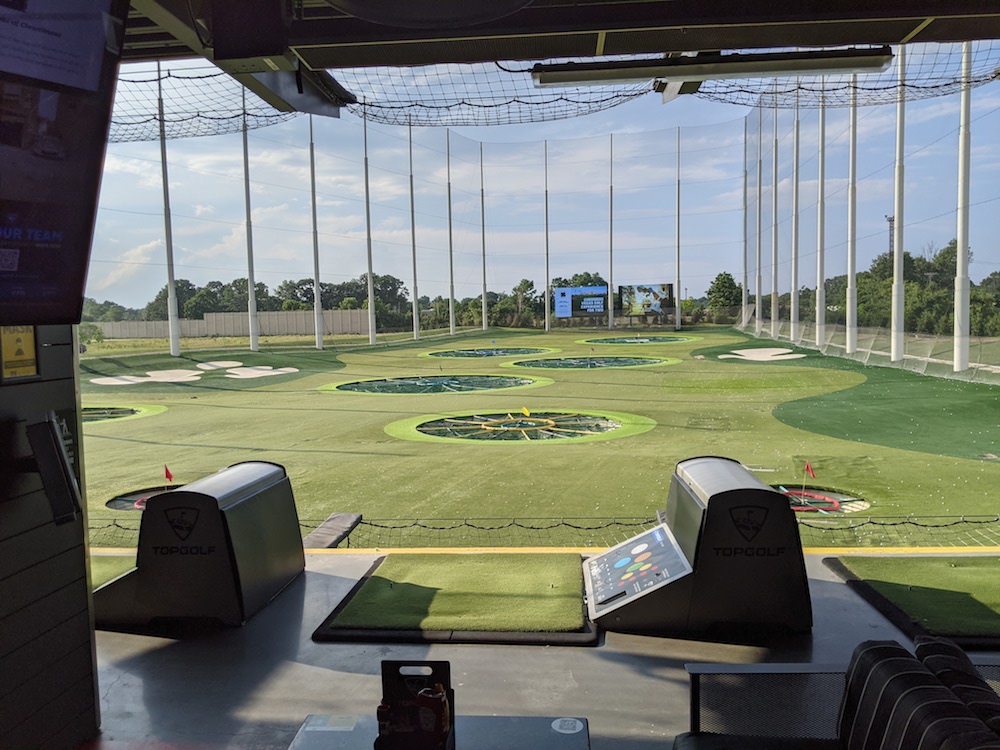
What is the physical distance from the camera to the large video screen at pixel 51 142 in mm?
1588

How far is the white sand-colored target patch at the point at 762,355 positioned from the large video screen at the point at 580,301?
1900 cm

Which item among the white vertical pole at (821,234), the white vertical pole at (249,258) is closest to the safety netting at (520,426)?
the white vertical pole at (821,234)

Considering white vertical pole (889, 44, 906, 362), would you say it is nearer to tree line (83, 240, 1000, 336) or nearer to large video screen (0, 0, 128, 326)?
tree line (83, 240, 1000, 336)

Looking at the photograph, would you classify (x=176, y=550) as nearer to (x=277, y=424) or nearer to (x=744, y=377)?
(x=277, y=424)

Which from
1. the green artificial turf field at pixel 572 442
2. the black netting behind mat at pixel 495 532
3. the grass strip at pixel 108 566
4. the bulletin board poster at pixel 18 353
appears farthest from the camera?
the green artificial turf field at pixel 572 442

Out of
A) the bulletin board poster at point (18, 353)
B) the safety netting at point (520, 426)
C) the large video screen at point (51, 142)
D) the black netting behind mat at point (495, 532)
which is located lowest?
the black netting behind mat at point (495, 532)

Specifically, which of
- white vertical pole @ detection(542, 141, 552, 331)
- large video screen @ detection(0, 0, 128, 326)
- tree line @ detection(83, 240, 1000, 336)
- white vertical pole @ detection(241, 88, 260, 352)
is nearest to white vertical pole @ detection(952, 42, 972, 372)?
tree line @ detection(83, 240, 1000, 336)

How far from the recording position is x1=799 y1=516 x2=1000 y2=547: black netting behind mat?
17.8ft

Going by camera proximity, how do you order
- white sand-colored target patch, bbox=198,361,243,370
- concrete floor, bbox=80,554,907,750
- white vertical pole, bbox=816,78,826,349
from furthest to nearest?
1. white sand-colored target patch, bbox=198,361,243,370
2. white vertical pole, bbox=816,78,826,349
3. concrete floor, bbox=80,554,907,750

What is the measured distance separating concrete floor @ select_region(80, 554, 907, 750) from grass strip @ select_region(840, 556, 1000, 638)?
236 millimetres

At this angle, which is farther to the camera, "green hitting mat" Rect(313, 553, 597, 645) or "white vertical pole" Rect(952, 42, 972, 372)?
"white vertical pole" Rect(952, 42, 972, 372)

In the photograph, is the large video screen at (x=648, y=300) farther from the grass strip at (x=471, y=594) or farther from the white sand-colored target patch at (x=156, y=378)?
the grass strip at (x=471, y=594)

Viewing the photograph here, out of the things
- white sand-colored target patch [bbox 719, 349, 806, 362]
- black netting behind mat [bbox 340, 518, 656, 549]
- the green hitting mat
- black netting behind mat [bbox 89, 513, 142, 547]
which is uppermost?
white sand-colored target patch [bbox 719, 349, 806, 362]

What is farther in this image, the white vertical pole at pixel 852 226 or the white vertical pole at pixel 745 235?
the white vertical pole at pixel 745 235
